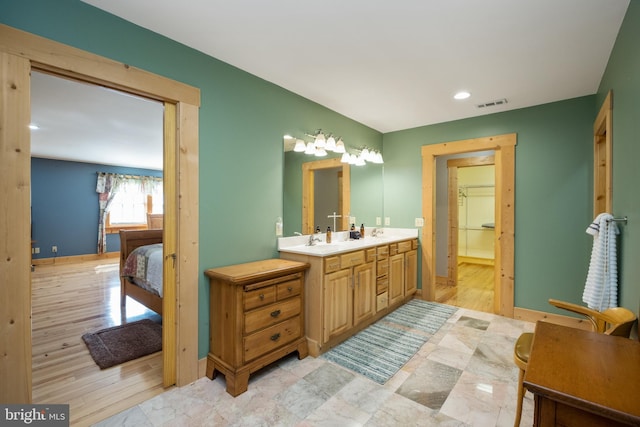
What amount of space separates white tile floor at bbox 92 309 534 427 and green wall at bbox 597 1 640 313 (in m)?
1.01

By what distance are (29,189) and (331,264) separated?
2044 mm

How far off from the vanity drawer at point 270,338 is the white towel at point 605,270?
6.94 ft

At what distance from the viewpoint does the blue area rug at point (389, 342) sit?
7.69 ft

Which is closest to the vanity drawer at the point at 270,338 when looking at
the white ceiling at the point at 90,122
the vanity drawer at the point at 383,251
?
the vanity drawer at the point at 383,251

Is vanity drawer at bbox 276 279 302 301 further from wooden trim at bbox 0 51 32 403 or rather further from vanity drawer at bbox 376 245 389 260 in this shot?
wooden trim at bbox 0 51 32 403

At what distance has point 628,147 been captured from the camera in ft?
5.68

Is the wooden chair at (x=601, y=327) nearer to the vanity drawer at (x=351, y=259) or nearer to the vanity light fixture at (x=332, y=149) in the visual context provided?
the vanity drawer at (x=351, y=259)

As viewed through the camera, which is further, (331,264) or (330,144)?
(330,144)

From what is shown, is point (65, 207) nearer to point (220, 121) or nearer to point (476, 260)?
point (220, 121)

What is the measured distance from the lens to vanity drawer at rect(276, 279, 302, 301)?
2.26 m

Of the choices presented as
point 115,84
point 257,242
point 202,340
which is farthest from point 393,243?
point 115,84

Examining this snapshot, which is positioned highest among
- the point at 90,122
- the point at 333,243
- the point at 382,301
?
the point at 90,122

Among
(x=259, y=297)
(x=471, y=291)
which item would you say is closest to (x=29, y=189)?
(x=259, y=297)

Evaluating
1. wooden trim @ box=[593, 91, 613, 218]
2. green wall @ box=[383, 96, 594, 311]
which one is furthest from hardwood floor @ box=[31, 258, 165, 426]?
wooden trim @ box=[593, 91, 613, 218]
